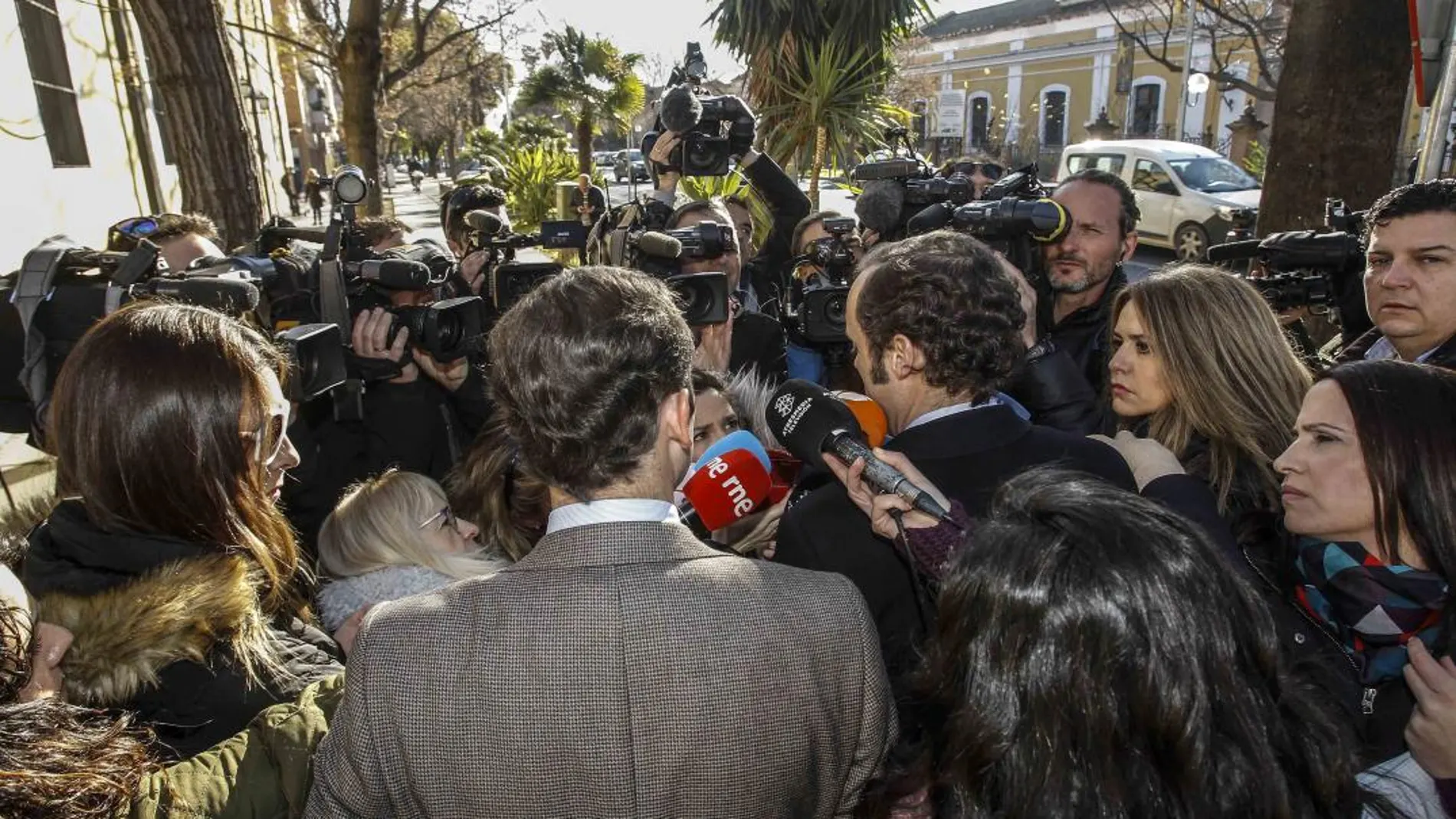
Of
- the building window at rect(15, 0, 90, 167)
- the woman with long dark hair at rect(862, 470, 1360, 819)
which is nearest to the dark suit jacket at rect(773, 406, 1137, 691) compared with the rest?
the woman with long dark hair at rect(862, 470, 1360, 819)

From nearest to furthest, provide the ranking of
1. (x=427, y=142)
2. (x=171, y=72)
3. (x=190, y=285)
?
1. (x=190, y=285)
2. (x=171, y=72)
3. (x=427, y=142)

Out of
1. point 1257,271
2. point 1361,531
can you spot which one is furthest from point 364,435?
point 1257,271

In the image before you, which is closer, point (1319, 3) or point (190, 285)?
point (190, 285)

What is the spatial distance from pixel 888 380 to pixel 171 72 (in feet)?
12.5

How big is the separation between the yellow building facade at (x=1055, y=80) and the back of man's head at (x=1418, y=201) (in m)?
23.6

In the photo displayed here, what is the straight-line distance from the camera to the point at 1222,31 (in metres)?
22.5

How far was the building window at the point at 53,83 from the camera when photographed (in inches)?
262

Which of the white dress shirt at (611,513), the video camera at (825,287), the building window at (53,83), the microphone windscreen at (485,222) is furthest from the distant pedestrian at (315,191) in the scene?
the white dress shirt at (611,513)

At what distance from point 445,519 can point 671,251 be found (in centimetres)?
113

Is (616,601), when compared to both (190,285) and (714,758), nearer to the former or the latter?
(714,758)

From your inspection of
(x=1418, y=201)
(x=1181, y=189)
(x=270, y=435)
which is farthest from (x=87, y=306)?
(x=1181, y=189)

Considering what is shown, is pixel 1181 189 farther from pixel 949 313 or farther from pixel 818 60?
pixel 949 313

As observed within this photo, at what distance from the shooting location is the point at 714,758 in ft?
3.96

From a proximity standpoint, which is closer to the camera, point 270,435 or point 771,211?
point 270,435
